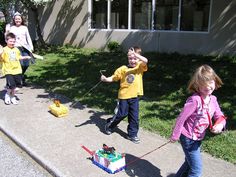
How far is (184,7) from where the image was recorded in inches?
500

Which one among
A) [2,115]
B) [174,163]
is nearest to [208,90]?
[174,163]

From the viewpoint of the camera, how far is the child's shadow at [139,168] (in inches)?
172

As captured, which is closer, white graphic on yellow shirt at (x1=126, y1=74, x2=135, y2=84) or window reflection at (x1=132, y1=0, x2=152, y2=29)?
white graphic on yellow shirt at (x1=126, y1=74, x2=135, y2=84)

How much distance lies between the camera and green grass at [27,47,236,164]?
5832 millimetres

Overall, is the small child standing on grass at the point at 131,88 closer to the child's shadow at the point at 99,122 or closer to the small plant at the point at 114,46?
the child's shadow at the point at 99,122

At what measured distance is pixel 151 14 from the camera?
13.6 metres

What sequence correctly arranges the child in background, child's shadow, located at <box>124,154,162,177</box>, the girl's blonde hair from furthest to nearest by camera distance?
the child in background
child's shadow, located at <box>124,154,162,177</box>
the girl's blonde hair

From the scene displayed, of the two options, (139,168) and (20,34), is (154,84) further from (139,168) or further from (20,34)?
(139,168)

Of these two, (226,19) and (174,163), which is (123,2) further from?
(174,163)

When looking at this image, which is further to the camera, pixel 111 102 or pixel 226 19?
pixel 226 19

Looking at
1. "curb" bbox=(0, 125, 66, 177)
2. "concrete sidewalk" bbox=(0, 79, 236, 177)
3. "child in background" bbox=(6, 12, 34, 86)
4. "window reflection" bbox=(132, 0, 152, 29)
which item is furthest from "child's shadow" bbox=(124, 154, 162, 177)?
"window reflection" bbox=(132, 0, 152, 29)

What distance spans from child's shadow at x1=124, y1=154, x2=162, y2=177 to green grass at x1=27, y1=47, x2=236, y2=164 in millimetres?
998

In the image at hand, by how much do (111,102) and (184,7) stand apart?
6.87 meters

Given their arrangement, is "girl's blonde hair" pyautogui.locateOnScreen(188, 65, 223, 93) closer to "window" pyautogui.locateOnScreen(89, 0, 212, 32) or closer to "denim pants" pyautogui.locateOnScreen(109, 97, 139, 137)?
"denim pants" pyautogui.locateOnScreen(109, 97, 139, 137)
